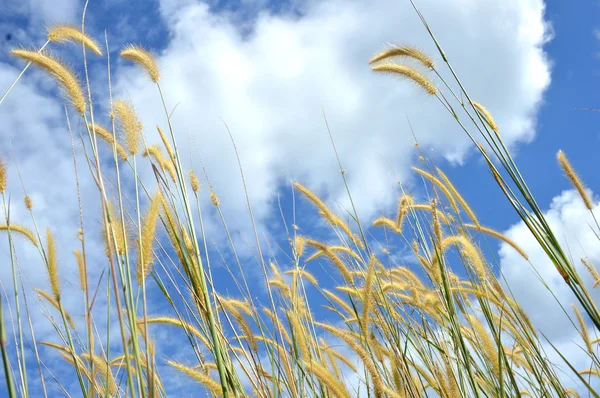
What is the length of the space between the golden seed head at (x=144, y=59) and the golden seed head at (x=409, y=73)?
78 cm

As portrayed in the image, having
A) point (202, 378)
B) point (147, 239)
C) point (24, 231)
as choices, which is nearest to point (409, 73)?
point (147, 239)

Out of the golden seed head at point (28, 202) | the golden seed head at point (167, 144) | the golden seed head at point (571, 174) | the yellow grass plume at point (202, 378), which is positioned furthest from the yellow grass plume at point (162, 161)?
the golden seed head at point (571, 174)

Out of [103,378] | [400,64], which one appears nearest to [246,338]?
[103,378]

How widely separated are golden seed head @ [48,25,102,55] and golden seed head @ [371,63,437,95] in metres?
0.98

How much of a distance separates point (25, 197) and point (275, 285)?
1070 mm

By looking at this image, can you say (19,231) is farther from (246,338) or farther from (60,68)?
(246,338)

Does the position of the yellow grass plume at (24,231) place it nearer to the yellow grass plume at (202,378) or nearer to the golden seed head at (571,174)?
the yellow grass plume at (202,378)

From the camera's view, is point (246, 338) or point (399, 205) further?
point (399, 205)

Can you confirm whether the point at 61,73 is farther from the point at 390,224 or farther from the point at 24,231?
the point at 390,224

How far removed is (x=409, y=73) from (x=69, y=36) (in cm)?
117

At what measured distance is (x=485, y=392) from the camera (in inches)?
68.2

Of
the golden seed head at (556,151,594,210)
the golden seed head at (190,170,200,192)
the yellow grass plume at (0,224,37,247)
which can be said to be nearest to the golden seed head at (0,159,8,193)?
the yellow grass plume at (0,224,37,247)

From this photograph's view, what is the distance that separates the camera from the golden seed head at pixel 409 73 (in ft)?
5.94

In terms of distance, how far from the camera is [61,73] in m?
1.50
